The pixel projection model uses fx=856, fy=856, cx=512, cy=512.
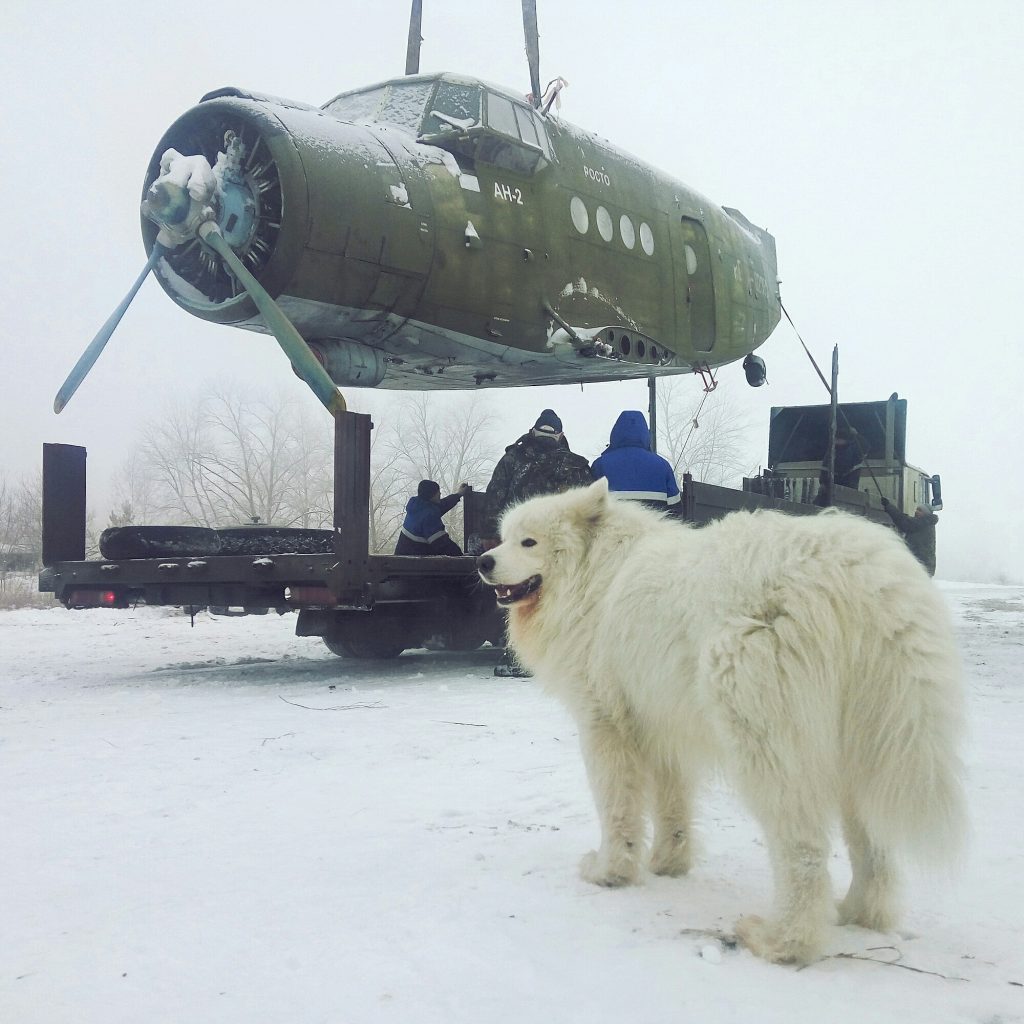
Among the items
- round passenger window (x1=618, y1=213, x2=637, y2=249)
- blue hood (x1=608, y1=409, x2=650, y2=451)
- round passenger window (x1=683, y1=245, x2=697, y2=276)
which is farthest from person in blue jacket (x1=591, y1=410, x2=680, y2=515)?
round passenger window (x1=683, y1=245, x2=697, y2=276)

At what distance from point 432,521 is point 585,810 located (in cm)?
579

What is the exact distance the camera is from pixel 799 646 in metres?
2.43

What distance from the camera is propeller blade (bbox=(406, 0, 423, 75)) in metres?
11.7

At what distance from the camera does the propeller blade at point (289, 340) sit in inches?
296

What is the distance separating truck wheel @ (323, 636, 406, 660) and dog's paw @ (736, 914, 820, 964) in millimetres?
7286

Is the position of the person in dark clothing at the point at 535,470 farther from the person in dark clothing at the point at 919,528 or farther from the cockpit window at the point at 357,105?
the person in dark clothing at the point at 919,528

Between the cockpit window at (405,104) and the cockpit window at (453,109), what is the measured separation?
0.13 metres

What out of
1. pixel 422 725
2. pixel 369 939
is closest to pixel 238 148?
pixel 422 725

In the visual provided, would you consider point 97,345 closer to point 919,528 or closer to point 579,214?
point 579,214

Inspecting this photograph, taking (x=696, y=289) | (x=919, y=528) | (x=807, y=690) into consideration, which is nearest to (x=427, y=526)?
(x=696, y=289)

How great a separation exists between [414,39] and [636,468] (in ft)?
27.2

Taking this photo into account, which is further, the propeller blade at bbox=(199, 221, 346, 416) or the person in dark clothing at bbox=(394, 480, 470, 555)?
the person in dark clothing at bbox=(394, 480, 470, 555)

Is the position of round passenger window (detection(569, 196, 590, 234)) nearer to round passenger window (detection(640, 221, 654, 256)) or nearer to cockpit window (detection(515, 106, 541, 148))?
cockpit window (detection(515, 106, 541, 148))

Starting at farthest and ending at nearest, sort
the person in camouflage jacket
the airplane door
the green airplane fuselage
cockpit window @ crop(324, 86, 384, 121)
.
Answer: the airplane door < cockpit window @ crop(324, 86, 384, 121) < the person in camouflage jacket < the green airplane fuselage
